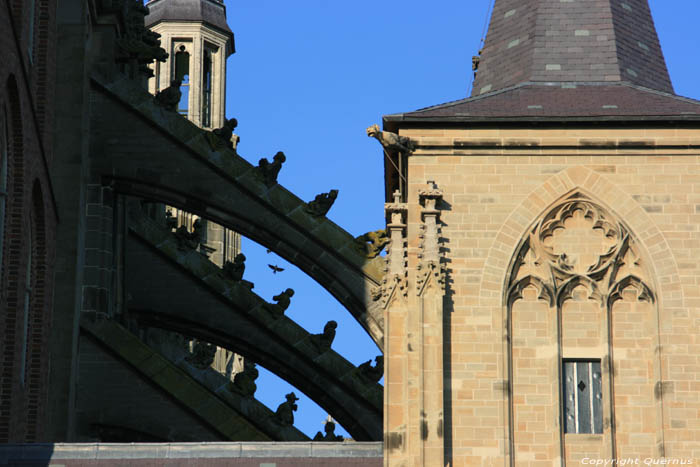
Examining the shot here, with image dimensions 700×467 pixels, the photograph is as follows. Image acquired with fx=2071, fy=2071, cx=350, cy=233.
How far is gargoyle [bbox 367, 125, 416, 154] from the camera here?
26609mm

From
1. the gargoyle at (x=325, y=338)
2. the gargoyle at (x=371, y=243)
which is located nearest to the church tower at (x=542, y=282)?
the gargoyle at (x=371, y=243)

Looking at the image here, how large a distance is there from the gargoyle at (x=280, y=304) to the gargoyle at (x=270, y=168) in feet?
6.72

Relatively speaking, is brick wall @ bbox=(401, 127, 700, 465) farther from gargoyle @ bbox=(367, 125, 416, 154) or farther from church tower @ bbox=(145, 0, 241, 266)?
church tower @ bbox=(145, 0, 241, 266)

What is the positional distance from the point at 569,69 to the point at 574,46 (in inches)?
18.8

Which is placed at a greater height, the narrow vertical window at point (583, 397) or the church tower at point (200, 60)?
the church tower at point (200, 60)

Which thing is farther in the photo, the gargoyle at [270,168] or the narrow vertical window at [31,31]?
the gargoyle at [270,168]

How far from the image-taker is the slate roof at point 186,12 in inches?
2024

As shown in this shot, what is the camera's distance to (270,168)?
31.1 meters

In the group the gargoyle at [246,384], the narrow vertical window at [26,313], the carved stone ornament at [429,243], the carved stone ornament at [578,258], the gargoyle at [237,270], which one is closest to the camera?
the carved stone ornament at [429,243]

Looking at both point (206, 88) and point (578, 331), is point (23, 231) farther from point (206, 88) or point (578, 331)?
point (206, 88)

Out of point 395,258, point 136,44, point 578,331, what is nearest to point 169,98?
point 136,44

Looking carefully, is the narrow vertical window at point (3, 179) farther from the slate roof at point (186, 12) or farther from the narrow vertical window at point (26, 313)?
the slate roof at point (186, 12)

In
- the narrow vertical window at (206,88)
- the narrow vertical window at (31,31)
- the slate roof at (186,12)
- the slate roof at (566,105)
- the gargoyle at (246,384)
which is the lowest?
the gargoyle at (246,384)

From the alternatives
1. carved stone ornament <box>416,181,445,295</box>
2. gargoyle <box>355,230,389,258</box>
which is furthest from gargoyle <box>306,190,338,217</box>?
carved stone ornament <box>416,181,445,295</box>
